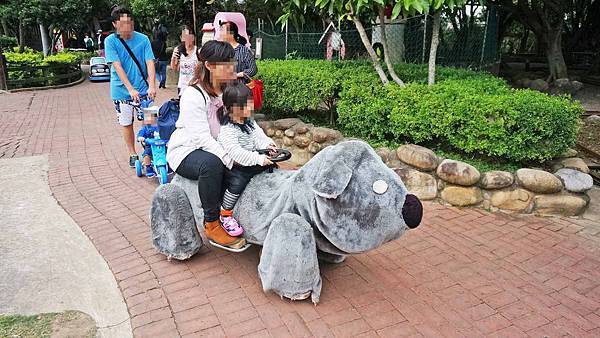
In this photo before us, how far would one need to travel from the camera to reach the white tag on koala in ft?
9.50

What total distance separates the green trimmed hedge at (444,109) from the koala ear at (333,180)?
281cm

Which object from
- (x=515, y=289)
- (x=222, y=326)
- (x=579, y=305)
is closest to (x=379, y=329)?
(x=222, y=326)

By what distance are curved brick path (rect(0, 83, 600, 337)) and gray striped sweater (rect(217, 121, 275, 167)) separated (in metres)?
0.93

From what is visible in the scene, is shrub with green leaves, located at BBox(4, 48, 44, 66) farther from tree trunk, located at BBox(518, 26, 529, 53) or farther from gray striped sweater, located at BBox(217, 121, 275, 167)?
tree trunk, located at BBox(518, 26, 529, 53)

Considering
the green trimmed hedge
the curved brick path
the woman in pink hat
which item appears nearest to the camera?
the curved brick path

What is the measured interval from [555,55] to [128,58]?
45.0ft

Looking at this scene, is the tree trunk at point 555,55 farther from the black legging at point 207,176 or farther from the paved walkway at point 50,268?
the paved walkway at point 50,268

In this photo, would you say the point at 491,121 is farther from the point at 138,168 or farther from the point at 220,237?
the point at 138,168

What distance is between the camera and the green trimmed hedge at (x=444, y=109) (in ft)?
16.5

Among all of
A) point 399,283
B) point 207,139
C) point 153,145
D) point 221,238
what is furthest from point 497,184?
point 153,145

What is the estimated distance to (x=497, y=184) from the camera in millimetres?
4949

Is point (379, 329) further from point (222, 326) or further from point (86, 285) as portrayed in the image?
Answer: point (86, 285)

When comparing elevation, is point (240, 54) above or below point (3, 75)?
above

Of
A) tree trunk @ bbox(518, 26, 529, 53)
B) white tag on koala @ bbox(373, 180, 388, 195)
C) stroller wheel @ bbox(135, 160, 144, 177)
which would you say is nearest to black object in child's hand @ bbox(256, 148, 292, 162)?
white tag on koala @ bbox(373, 180, 388, 195)
